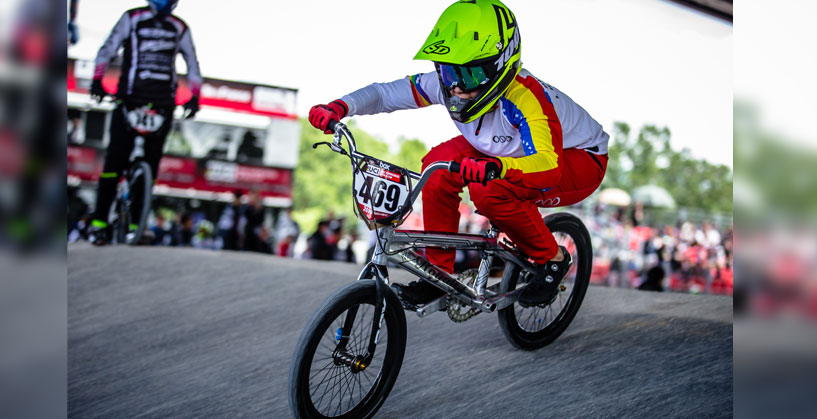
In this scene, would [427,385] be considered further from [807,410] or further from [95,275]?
[95,275]

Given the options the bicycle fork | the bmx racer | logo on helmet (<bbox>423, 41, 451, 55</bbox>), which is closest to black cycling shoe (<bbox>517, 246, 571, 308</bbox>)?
the bmx racer

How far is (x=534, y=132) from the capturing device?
314 cm

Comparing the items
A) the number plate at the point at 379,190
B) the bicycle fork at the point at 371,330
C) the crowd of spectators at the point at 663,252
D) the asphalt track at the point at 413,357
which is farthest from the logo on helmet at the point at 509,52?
the crowd of spectators at the point at 663,252

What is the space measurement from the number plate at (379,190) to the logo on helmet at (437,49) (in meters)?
0.56

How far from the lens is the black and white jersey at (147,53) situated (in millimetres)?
8070

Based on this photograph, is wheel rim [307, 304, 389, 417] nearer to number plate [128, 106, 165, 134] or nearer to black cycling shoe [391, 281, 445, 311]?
black cycling shoe [391, 281, 445, 311]

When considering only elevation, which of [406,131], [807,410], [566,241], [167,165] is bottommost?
[807,410]

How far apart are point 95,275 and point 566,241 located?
4.78 m

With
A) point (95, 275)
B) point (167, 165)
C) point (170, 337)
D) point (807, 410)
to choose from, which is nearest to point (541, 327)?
point (807, 410)

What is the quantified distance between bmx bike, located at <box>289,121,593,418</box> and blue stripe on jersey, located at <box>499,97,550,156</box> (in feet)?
1.66

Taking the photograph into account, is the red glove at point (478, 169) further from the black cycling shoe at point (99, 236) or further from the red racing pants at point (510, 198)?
the black cycling shoe at point (99, 236)

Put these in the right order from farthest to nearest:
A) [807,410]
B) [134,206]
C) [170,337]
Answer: [134,206], [170,337], [807,410]

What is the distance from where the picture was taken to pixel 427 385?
3.49 meters

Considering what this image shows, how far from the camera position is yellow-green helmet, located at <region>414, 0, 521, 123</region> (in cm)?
299
